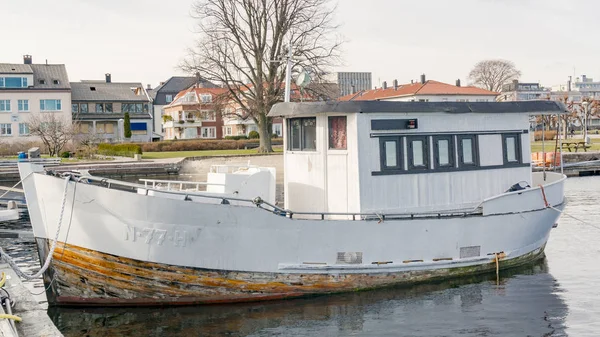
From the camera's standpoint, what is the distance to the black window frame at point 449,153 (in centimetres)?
1423

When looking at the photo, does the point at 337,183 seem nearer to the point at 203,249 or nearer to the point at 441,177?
the point at 441,177

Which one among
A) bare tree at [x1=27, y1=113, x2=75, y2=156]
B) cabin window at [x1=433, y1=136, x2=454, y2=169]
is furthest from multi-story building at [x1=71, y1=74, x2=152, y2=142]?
cabin window at [x1=433, y1=136, x2=454, y2=169]

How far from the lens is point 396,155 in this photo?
543 inches

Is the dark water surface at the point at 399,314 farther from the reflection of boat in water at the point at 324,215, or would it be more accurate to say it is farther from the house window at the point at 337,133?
the house window at the point at 337,133

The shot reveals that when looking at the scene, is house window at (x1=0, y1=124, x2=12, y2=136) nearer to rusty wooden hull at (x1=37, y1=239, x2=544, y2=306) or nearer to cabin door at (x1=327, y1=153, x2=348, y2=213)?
rusty wooden hull at (x1=37, y1=239, x2=544, y2=306)

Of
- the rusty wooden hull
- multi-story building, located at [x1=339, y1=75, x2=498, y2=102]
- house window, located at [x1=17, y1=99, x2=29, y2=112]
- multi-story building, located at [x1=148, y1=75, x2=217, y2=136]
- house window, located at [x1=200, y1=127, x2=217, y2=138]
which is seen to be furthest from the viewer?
multi-story building, located at [x1=148, y1=75, x2=217, y2=136]

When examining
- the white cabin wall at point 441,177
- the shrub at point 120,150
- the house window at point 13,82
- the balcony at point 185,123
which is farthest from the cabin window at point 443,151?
the balcony at point 185,123

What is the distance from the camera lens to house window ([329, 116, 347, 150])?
1358 centimetres

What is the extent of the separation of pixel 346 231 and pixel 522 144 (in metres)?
5.17

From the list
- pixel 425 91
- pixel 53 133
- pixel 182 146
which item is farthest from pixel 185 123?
pixel 425 91

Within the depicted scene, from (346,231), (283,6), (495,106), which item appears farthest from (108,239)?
(283,6)

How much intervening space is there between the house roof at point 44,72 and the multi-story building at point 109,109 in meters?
3.46

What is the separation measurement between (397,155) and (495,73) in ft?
267

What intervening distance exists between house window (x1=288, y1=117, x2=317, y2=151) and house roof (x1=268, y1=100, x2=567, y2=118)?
28 centimetres
